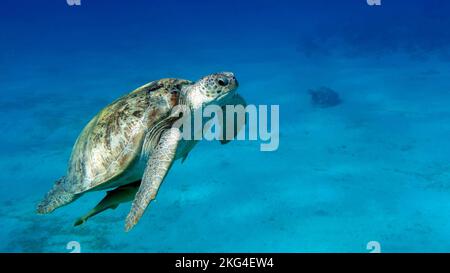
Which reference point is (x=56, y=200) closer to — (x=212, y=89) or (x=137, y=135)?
(x=137, y=135)

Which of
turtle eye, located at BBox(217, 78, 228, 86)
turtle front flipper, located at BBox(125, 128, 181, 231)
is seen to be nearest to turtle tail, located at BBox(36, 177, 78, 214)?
turtle front flipper, located at BBox(125, 128, 181, 231)

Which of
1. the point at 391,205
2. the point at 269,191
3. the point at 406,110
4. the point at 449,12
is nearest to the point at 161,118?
the point at 269,191

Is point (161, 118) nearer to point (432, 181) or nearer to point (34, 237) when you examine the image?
point (34, 237)

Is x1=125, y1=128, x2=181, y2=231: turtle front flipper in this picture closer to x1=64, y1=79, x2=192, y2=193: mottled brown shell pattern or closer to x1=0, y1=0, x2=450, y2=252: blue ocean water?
x1=64, y1=79, x2=192, y2=193: mottled brown shell pattern

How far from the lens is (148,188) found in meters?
3.39

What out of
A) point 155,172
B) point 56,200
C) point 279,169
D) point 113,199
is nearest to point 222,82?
point 155,172

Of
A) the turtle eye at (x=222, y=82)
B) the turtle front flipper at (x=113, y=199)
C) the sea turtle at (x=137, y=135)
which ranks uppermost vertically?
the turtle eye at (x=222, y=82)

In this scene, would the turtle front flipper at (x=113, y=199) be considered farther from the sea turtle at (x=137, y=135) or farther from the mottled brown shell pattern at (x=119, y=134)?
the mottled brown shell pattern at (x=119, y=134)

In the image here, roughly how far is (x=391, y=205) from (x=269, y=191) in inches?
113

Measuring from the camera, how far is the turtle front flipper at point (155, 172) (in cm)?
332

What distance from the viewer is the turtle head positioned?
12.7ft

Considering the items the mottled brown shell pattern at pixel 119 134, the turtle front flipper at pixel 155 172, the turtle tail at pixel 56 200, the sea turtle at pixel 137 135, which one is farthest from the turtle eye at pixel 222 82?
the turtle tail at pixel 56 200

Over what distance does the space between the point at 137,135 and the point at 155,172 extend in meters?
0.60
